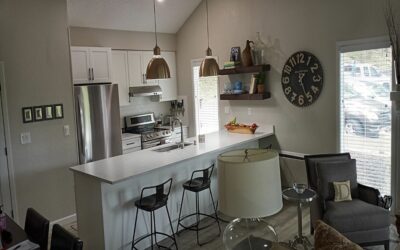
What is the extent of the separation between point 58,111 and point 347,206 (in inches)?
145

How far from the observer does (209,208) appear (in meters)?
4.79

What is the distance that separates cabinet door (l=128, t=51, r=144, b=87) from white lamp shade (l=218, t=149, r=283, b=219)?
4585 mm

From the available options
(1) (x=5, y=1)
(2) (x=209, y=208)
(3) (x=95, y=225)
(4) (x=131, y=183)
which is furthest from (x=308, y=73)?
(1) (x=5, y=1)

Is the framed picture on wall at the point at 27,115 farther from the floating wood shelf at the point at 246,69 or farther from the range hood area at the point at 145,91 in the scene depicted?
the floating wood shelf at the point at 246,69

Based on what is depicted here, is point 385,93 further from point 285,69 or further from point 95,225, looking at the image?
point 95,225

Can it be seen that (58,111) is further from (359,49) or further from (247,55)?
(359,49)

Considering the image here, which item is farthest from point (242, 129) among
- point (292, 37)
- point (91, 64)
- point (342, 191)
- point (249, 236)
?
point (249, 236)

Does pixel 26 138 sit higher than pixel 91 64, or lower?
lower

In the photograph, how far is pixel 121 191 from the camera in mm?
3652

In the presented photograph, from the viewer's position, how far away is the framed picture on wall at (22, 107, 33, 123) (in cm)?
428

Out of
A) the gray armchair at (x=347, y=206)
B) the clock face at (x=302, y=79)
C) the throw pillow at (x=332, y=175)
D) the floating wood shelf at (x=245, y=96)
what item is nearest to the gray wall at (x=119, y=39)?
the floating wood shelf at (x=245, y=96)

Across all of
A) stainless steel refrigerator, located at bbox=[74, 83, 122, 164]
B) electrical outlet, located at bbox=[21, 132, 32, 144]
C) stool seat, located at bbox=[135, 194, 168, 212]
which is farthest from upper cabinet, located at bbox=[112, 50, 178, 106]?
stool seat, located at bbox=[135, 194, 168, 212]

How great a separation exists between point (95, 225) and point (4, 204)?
1.41 m

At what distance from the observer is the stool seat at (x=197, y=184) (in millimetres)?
3957
